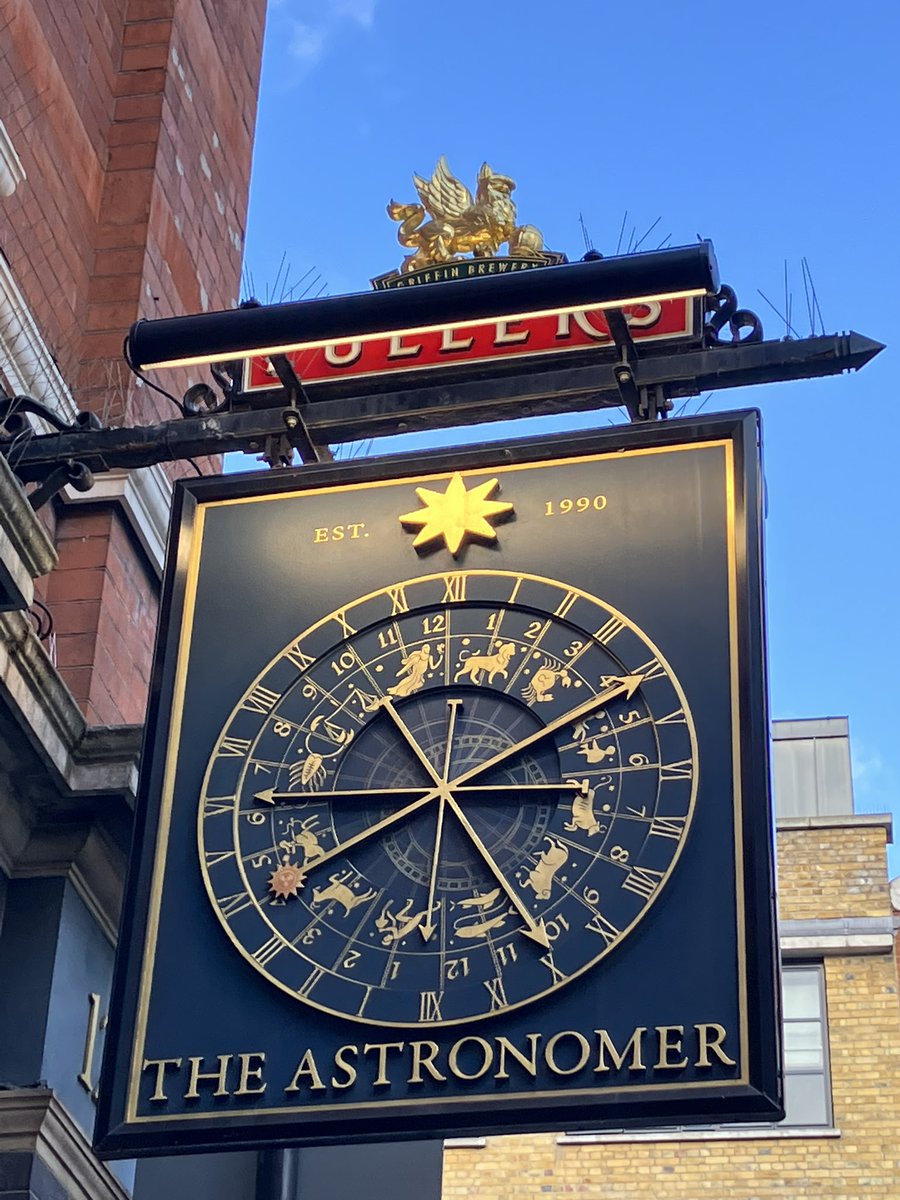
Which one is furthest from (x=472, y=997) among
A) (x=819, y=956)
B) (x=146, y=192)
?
(x=819, y=956)

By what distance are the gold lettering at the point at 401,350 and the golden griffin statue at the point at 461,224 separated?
1.14ft

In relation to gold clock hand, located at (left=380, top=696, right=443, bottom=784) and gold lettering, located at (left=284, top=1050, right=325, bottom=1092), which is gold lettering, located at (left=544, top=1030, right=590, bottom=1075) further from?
gold clock hand, located at (left=380, top=696, right=443, bottom=784)

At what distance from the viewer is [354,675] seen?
395 inches

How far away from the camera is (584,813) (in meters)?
9.27

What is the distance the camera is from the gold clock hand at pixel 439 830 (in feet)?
29.9

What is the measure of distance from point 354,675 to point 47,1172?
2.52 meters

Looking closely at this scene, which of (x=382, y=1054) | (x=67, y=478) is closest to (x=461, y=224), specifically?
(x=67, y=478)

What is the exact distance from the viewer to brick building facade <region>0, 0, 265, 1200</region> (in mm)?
10641

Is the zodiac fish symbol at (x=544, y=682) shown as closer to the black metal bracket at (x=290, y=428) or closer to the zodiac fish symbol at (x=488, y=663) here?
the zodiac fish symbol at (x=488, y=663)

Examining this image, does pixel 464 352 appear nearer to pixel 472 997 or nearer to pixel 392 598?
pixel 392 598

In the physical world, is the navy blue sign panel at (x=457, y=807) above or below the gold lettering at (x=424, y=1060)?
above

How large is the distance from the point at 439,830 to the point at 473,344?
9.47ft

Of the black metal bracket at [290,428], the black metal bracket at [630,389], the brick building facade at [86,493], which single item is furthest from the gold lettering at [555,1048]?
the black metal bracket at [290,428]

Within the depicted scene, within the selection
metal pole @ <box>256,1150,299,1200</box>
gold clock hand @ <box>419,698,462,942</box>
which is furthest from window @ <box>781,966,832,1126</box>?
gold clock hand @ <box>419,698,462,942</box>
